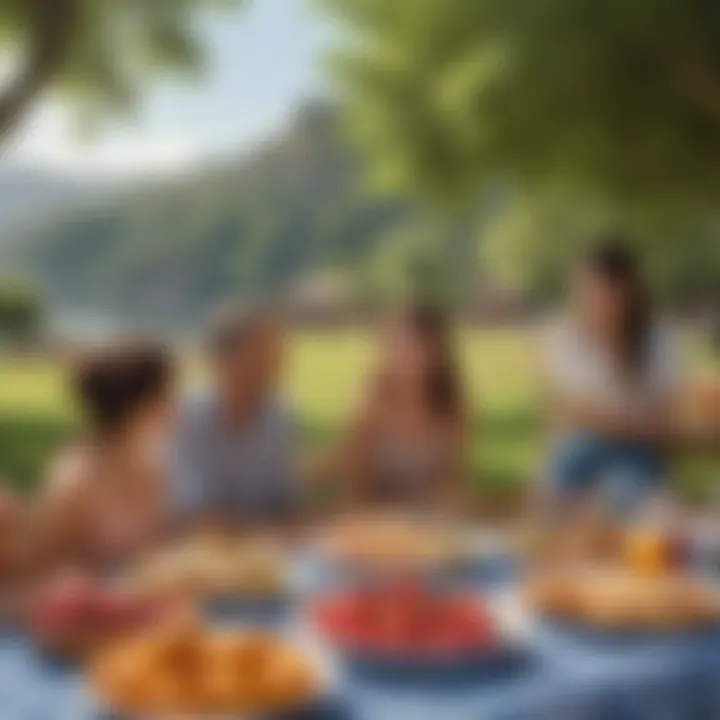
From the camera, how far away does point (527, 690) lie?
1570 millimetres

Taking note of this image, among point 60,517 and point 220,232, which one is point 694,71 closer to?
point 220,232

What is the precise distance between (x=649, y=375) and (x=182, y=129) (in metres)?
0.64

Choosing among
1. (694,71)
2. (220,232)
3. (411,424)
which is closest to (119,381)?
(220,232)

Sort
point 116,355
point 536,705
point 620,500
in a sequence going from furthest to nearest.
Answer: point 620,500 → point 116,355 → point 536,705

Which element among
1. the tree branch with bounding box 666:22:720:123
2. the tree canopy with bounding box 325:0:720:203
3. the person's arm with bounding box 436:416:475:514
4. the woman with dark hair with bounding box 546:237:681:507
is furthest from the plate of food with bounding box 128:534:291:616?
the tree branch with bounding box 666:22:720:123

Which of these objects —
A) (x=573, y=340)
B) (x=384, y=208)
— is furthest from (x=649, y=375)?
(x=384, y=208)

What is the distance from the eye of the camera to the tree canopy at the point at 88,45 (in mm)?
1699

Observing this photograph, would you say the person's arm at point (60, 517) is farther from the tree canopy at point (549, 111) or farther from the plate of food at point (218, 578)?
the tree canopy at point (549, 111)

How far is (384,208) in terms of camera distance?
1.76m

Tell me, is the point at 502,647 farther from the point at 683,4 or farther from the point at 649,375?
the point at 683,4

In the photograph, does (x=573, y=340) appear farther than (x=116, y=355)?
Yes

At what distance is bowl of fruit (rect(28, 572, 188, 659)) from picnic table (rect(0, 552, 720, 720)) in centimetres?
2

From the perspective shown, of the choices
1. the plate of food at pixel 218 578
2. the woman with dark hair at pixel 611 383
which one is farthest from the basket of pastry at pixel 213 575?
the woman with dark hair at pixel 611 383

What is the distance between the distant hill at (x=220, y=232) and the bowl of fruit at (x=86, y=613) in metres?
0.31
